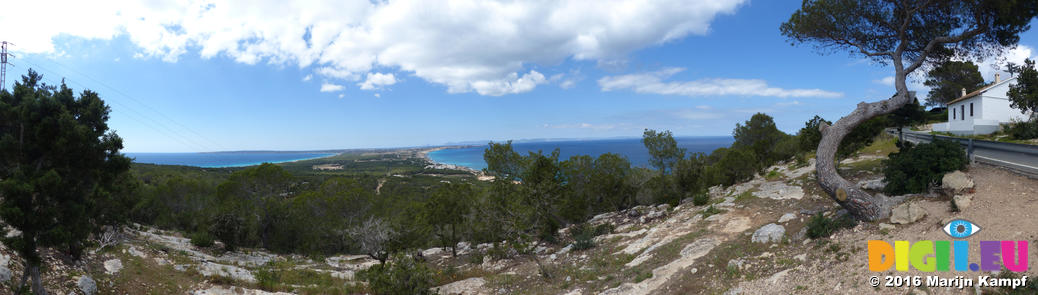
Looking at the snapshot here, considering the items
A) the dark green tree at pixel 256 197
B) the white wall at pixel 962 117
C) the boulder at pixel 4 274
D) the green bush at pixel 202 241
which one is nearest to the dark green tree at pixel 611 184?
the dark green tree at pixel 256 197

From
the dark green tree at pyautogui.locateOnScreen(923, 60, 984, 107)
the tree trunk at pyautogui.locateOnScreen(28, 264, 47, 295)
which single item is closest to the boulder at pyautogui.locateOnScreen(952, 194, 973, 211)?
the tree trunk at pyautogui.locateOnScreen(28, 264, 47, 295)

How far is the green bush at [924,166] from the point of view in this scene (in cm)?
998

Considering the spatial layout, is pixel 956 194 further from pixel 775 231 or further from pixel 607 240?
pixel 607 240

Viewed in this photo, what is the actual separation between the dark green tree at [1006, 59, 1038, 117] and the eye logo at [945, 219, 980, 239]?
80.9 ft

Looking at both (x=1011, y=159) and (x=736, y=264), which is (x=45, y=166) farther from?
(x=1011, y=159)

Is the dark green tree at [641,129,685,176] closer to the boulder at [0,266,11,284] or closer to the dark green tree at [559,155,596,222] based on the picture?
the dark green tree at [559,155,596,222]

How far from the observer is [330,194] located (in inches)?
1136

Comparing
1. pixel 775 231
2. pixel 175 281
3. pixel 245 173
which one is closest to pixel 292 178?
pixel 245 173

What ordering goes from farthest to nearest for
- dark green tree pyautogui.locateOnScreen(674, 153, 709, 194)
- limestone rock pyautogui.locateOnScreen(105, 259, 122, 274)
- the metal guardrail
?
dark green tree pyautogui.locateOnScreen(674, 153, 709, 194)
limestone rock pyautogui.locateOnScreen(105, 259, 122, 274)
the metal guardrail

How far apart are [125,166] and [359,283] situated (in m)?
8.26

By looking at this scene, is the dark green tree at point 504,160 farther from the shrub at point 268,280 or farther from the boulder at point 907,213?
the boulder at point 907,213

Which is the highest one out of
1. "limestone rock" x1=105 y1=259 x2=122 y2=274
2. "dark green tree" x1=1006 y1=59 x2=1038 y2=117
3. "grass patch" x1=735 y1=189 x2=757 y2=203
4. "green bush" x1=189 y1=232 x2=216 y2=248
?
"dark green tree" x1=1006 y1=59 x2=1038 y2=117

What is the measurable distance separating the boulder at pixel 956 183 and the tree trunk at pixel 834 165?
1396mm

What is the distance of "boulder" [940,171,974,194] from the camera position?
29.7ft
